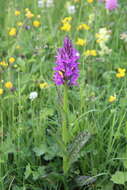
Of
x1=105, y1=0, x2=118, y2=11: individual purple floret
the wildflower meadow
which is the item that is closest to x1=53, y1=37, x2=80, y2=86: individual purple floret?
the wildflower meadow

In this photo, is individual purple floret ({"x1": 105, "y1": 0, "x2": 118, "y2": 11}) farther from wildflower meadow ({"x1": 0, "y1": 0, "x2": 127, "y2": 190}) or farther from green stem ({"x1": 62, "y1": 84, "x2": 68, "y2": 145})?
green stem ({"x1": 62, "y1": 84, "x2": 68, "y2": 145})

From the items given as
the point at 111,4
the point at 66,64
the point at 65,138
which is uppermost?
the point at 111,4

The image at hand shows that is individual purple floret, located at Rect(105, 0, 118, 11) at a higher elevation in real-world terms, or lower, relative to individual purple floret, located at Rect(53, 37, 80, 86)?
higher

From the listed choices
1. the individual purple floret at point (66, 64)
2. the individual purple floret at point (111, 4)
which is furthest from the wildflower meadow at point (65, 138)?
the individual purple floret at point (111, 4)

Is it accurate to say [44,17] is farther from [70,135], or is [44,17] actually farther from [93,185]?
[93,185]

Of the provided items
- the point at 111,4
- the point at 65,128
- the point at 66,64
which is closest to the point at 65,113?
the point at 65,128

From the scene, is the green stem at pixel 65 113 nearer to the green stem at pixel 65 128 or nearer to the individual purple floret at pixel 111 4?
the green stem at pixel 65 128

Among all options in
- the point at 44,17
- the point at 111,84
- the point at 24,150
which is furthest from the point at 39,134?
the point at 44,17

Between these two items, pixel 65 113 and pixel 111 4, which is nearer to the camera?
pixel 65 113

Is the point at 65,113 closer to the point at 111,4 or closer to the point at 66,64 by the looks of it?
the point at 66,64

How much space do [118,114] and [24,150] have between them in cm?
54

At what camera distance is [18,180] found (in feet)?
5.22

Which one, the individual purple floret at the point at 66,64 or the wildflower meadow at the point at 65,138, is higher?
the individual purple floret at the point at 66,64

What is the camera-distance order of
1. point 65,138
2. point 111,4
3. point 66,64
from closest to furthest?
point 66,64 → point 65,138 → point 111,4
